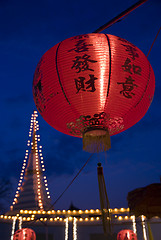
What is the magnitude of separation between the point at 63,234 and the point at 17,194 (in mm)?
3400

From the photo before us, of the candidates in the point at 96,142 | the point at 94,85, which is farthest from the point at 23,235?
the point at 94,85

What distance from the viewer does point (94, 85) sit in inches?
125

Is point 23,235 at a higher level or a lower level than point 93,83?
lower

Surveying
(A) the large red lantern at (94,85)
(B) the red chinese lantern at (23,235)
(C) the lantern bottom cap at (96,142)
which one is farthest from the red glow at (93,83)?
(B) the red chinese lantern at (23,235)

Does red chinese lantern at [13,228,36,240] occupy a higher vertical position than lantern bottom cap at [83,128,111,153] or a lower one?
lower

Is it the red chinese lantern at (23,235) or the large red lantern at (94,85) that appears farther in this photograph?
the red chinese lantern at (23,235)

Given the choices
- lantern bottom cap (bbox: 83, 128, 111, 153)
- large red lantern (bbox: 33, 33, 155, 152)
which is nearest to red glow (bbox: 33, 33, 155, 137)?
large red lantern (bbox: 33, 33, 155, 152)

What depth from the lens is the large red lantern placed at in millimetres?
3211

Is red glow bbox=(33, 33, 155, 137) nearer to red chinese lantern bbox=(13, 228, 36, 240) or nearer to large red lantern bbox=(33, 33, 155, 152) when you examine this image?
large red lantern bbox=(33, 33, 155, 152)

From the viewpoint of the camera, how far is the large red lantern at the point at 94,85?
10.5 ft

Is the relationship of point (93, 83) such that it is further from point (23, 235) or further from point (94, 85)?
point (23, 235)

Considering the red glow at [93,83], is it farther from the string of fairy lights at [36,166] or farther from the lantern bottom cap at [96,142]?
the string of fairy lights at [36,166]

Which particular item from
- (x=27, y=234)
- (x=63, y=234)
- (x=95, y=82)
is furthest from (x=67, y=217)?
(x=95, y=82)

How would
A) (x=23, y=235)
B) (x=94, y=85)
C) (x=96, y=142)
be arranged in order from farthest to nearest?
1. (x=23, y=235)
2. (x=96, y=142)
3. (x=94, y=85)
